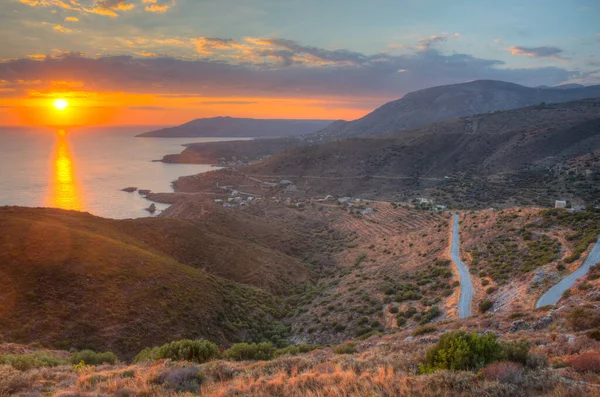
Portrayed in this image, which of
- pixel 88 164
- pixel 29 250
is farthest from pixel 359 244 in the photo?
pixel 88 164

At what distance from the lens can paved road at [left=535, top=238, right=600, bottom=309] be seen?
578 inches

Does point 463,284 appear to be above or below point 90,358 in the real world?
below

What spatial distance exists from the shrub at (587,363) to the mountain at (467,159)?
5471 centimetres

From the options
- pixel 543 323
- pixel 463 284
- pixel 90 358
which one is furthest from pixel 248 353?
pixel 463 284

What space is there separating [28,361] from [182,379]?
18.5ft

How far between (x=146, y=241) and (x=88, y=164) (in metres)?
149

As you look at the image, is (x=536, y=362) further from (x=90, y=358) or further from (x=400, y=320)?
(x=90, y=358)

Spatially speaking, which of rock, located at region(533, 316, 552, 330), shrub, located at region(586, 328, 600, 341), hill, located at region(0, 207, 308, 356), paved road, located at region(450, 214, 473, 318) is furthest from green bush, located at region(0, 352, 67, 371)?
paved road, located at region(450, 214, 473, 318)

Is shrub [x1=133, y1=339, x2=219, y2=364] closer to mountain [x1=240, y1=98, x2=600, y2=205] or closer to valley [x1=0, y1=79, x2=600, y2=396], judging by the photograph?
valley [x1=0, y1=79, x2=600, y2=396]

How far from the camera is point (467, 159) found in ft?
307

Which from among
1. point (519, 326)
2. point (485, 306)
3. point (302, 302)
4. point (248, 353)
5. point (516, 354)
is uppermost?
point (516, 354)

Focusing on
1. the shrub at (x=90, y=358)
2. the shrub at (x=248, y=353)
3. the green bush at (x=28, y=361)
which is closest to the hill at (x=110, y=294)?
the shrub at (x=90, y=358)

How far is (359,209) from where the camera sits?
59.0 meters

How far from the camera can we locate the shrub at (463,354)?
22.6 feet
